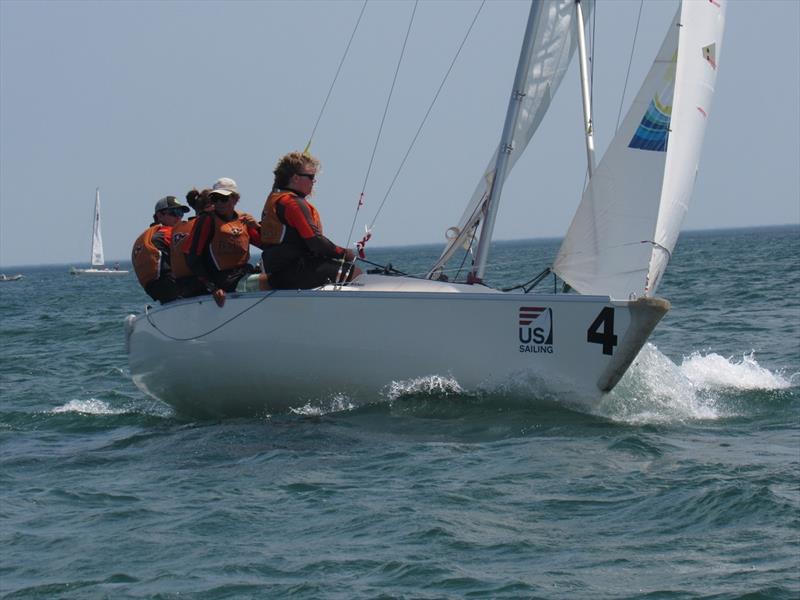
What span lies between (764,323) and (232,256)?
7565 millimetres

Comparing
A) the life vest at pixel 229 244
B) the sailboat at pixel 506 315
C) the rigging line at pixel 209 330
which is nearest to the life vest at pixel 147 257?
the rigging line at pixel 209 330

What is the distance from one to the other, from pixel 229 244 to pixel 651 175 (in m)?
2.77

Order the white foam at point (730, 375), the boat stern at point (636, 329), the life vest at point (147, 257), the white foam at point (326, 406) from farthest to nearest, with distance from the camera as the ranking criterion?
the life vest at point (147, 257) → the white foam at point (730, 375) → the white foam at point (326, 406) → the boat stern at point (636, 329)

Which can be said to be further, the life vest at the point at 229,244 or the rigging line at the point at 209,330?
the life vest at the point at 229,244

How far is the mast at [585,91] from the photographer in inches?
338

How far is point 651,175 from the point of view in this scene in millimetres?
7289

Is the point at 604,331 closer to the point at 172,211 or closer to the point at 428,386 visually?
the point at 428,386

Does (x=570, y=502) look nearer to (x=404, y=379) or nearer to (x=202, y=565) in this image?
(x=202, y=565)

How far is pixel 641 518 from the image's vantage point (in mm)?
4887

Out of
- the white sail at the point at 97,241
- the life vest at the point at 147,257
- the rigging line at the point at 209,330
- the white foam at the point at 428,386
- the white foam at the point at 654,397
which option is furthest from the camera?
the white sail at the point at 97,241

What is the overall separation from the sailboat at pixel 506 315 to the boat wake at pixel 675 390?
0.34 meters

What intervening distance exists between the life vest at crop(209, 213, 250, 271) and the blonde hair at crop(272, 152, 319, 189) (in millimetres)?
422

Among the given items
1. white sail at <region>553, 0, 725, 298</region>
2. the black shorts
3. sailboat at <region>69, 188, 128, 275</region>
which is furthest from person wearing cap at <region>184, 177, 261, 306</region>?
sailboat at <region>69, 188, 128, 275</region>

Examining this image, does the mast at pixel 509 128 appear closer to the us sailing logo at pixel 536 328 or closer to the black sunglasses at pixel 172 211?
the us sailing logo at pixel 536 328
